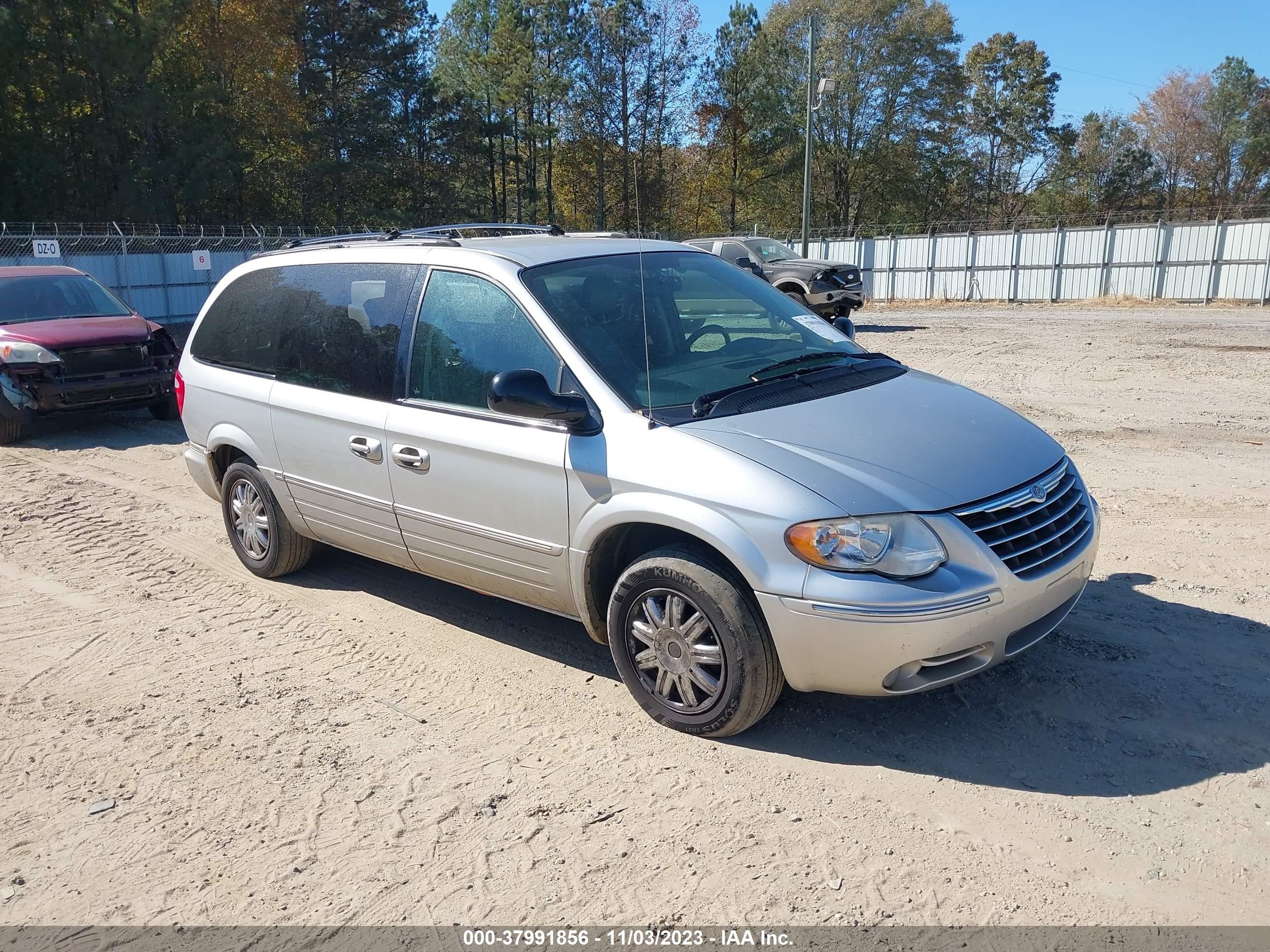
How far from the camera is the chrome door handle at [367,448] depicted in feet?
15.7

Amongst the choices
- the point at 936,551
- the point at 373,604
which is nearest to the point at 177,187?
the point at 373,604

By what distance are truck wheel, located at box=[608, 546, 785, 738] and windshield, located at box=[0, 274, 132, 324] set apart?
30.3 feet

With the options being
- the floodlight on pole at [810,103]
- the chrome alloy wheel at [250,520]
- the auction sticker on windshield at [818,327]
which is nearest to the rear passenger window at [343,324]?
the chrome alloy wheel at [250,520]

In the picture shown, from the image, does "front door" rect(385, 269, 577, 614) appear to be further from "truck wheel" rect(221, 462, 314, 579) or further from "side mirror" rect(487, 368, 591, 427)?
"truck wheel" rect(221, 462, 314, 579)

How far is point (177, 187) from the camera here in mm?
40406

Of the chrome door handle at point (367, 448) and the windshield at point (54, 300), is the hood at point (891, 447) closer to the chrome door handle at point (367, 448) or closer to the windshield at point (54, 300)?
the chrome door handle at point (367, 448)

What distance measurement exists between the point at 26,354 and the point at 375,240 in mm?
6339

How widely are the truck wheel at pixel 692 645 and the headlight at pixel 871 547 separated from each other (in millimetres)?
388

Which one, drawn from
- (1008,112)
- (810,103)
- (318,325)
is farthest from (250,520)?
(1008,112)

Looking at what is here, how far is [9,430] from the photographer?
10117mm

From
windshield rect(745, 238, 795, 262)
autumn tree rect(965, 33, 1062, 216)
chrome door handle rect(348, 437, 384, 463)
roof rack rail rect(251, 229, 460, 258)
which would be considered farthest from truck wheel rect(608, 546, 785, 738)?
autumn tree rect(965, 33, 1062, 216)

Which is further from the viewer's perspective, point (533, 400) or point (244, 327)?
point (244, 327)

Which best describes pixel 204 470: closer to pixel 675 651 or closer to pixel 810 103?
→ pixel 675 651

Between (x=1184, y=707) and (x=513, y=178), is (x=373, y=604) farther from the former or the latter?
(x=513, y=178)
